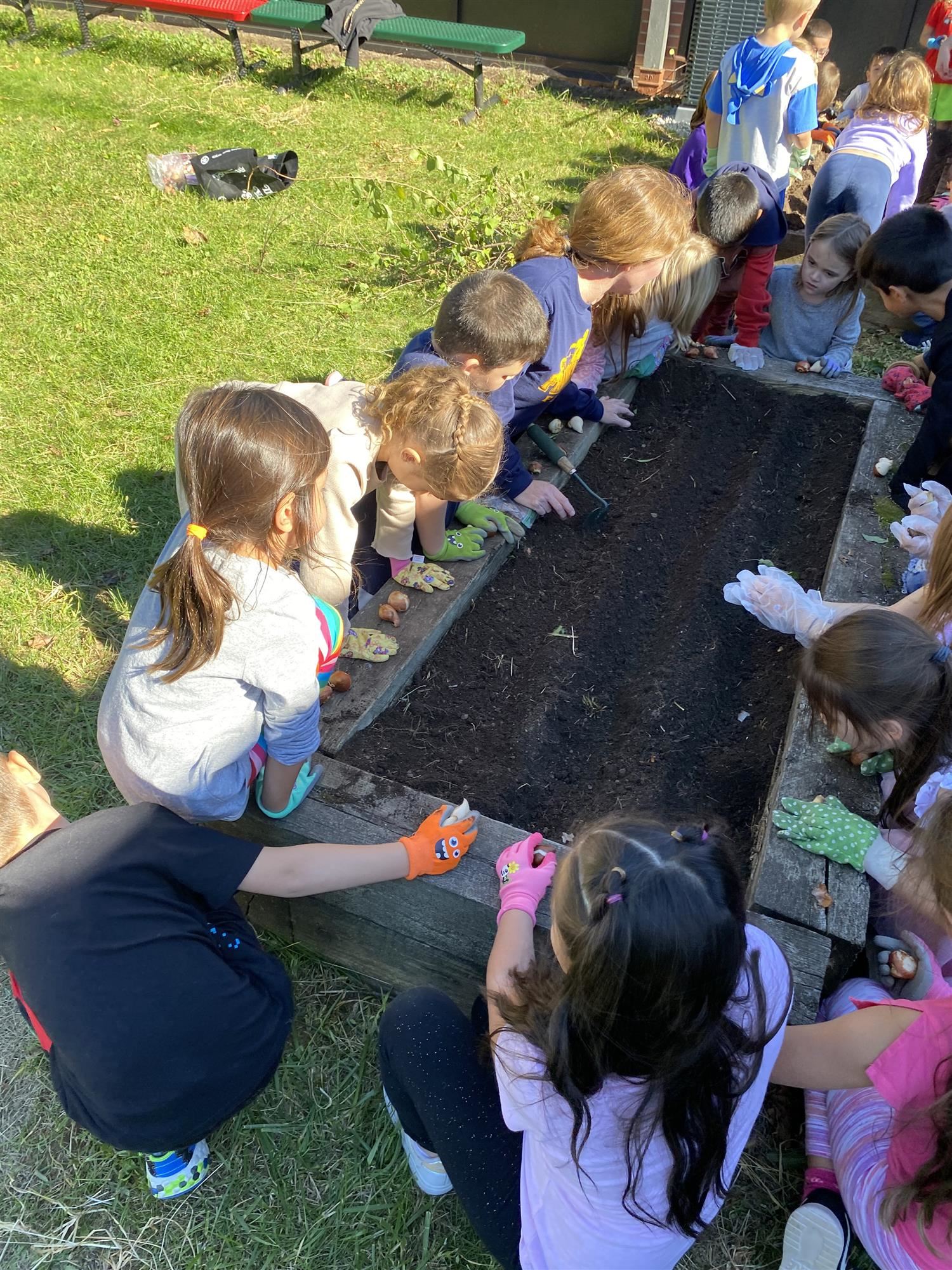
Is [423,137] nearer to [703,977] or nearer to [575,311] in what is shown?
[575,311]

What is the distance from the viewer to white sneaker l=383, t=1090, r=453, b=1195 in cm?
171

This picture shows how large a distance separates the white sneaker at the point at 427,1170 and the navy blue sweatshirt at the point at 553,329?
239 centimetres

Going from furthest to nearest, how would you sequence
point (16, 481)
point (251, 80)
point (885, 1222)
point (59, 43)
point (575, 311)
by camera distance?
1. point (59, 43)
2. point (251, 80)
3. point (16, 481)
4. point (575, 311)
5. point (885, 1222)

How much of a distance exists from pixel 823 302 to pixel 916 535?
6.13ft

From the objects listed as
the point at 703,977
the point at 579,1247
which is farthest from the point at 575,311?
the point at 579,1247

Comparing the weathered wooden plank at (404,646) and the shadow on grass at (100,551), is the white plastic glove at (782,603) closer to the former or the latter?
the weathered wooden plank at (404,646)

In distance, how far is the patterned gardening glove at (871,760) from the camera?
211 cm

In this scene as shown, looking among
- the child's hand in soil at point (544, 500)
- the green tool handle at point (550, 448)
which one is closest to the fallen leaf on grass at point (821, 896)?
the child's hand in soil at point (544, 500)

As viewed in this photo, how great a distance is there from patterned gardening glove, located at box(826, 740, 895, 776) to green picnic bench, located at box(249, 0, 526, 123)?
7.07 metres

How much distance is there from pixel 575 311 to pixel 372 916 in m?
2.28

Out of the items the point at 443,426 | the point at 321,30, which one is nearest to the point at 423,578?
the point at 443,426

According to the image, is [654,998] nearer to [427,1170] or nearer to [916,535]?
[427,1170]

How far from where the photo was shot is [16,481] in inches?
136

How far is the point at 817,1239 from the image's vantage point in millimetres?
1624
